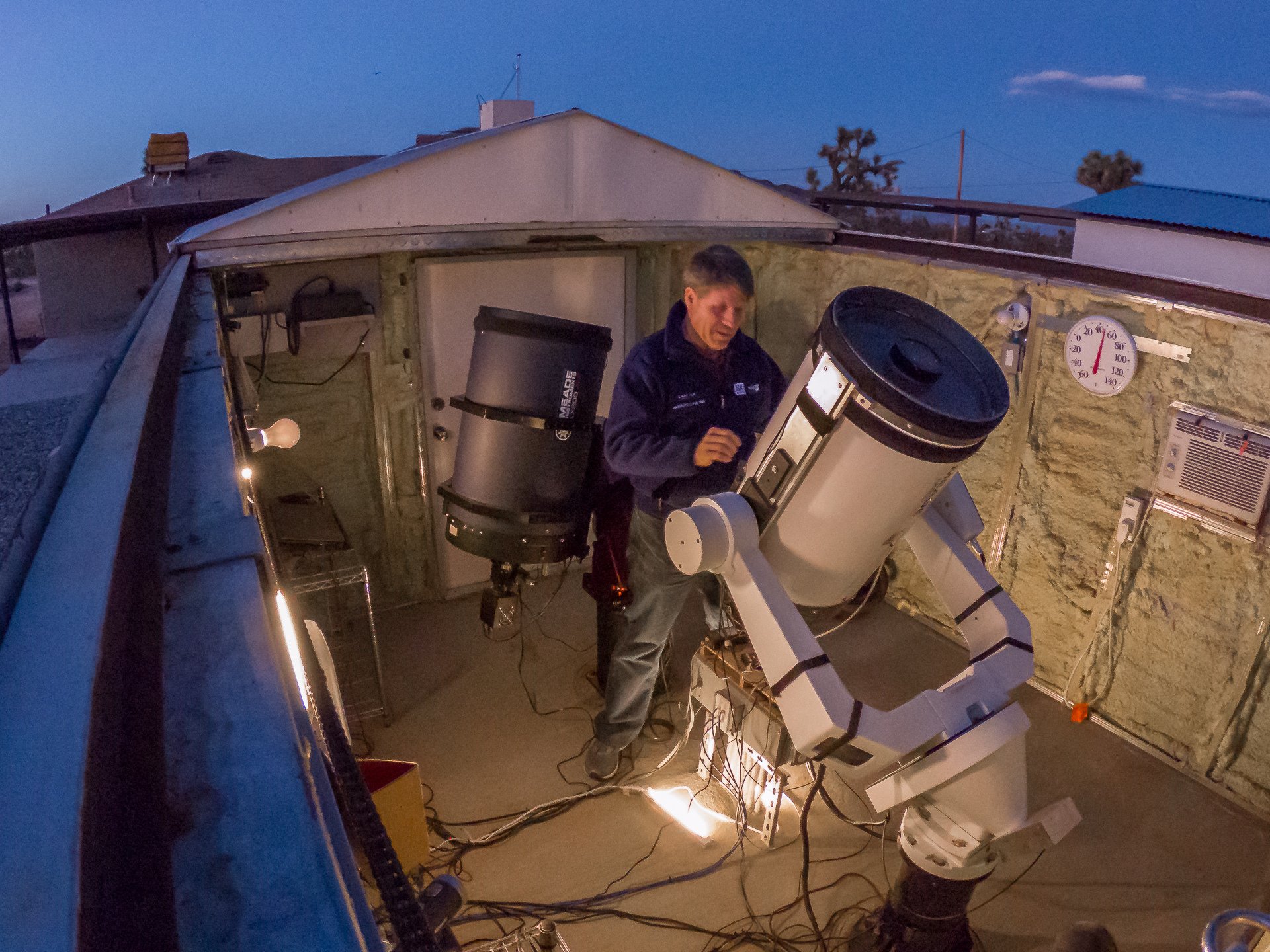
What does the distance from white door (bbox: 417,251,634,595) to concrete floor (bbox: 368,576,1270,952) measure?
103 centimetres

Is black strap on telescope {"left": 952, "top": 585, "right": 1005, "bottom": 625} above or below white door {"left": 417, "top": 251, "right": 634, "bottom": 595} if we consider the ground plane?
below

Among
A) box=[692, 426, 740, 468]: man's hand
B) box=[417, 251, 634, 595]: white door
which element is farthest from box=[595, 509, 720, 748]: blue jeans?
box=[417, 251, 634, 595]: white door

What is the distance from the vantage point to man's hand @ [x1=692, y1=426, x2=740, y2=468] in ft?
7.98

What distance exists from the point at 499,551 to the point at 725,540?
1.71 meters

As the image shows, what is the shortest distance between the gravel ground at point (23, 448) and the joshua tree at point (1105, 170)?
14.2m

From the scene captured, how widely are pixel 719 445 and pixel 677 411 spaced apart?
1.76 feet

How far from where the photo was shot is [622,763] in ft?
12.1

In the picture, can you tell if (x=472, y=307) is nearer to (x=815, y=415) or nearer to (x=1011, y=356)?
(x=1011, y=356)

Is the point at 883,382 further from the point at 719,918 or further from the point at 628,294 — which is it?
the point at 628,294

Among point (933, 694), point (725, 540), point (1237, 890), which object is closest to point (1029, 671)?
point (933, 694)

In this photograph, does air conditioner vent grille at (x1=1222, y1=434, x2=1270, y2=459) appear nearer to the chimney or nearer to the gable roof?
the gable roof

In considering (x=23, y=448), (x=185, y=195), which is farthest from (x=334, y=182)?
(x=185, y=195)

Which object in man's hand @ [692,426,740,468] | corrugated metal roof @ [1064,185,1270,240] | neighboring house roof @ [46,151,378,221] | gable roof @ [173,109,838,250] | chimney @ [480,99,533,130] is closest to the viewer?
man's hand @ [692,426,740,468]

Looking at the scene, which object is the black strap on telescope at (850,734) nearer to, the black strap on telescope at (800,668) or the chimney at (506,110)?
the black strap on telescope at (800,668)
